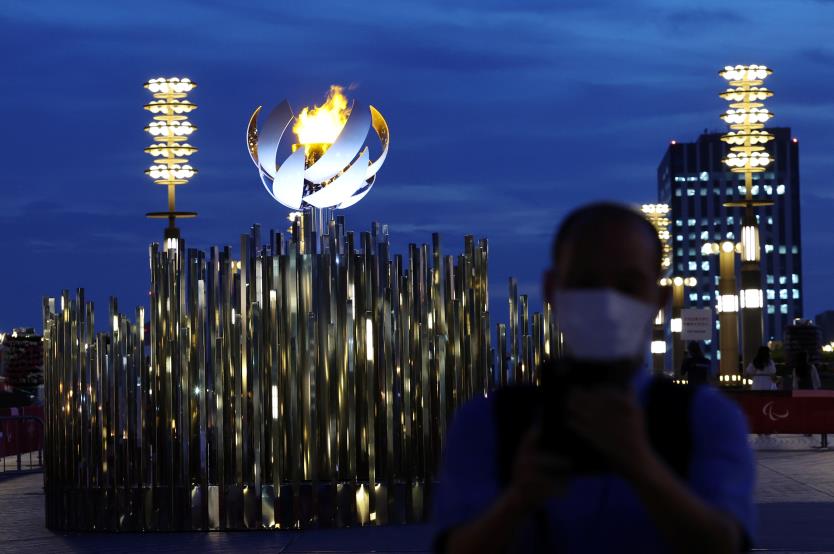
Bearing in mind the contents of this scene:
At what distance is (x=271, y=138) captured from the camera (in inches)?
819

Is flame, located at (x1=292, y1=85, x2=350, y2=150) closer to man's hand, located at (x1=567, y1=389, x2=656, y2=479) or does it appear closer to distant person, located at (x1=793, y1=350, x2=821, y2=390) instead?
distant person, located at (x1=793, y1=350, x2=821, y2=390)

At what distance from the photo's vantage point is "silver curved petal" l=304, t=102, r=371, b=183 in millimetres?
19312

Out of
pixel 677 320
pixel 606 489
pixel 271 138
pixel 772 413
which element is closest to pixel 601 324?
pixel 606 489

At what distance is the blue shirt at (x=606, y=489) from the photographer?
7.40 ft

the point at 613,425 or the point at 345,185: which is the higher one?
the point at 345,185

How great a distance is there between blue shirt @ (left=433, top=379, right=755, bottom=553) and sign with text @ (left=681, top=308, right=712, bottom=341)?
1390 inches

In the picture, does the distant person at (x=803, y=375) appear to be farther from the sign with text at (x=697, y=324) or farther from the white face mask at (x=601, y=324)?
the white face mask at (x=601, y=324)

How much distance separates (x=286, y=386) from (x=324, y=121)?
7.09 meters

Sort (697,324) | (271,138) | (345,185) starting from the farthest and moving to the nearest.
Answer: (697,324), (271,138), (345,185)

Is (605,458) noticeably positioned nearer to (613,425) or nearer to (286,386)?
(613,425)

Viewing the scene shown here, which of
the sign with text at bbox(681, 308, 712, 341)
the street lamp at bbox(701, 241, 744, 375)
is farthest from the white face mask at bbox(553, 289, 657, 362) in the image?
the street lamp at bbox(701, 241, 744, 375)

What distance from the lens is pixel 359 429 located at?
13.1 m

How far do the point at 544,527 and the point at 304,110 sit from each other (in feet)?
56.8

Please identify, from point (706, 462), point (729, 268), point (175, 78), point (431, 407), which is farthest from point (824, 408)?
point (706, 462)
